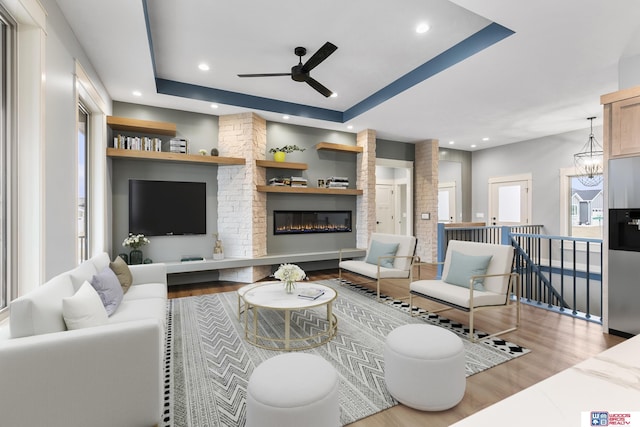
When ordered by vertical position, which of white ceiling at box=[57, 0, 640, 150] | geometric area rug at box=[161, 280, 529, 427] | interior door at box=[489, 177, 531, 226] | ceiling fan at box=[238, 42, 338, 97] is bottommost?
geometric area rug at box=[161, 280, 529, 427]

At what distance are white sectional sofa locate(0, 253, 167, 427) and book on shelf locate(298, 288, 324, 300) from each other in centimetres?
152

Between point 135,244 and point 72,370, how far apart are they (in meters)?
3.31

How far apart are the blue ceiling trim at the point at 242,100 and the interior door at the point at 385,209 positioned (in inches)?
153

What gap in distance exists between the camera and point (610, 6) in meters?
2.39

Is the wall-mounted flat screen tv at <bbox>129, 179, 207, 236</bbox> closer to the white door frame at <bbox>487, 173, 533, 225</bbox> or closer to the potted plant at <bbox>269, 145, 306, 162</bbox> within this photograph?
the potted plant at <bbox>269, 145, 306, 162</bbox>

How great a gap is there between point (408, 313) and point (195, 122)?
14.5ft

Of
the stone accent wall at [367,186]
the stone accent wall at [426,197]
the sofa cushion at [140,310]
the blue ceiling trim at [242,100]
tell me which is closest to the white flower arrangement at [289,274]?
the sofa cushion at [140,310]

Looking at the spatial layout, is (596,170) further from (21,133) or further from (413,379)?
(21,133)

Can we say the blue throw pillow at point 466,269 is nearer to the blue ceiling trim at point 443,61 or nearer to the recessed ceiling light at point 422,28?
the blue ceiling trim at point 443,61

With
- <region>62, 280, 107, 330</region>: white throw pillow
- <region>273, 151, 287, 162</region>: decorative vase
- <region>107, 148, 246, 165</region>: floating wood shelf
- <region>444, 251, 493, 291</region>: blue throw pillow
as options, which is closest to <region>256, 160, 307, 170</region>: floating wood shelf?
<region>273, 151, 287, 162</region>: decorative vase

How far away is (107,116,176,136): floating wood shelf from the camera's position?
4.25 meters

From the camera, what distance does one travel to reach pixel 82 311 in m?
1.74

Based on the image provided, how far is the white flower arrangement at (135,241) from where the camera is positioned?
4297mm

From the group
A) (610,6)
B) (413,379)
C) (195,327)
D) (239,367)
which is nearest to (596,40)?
(610,6)
